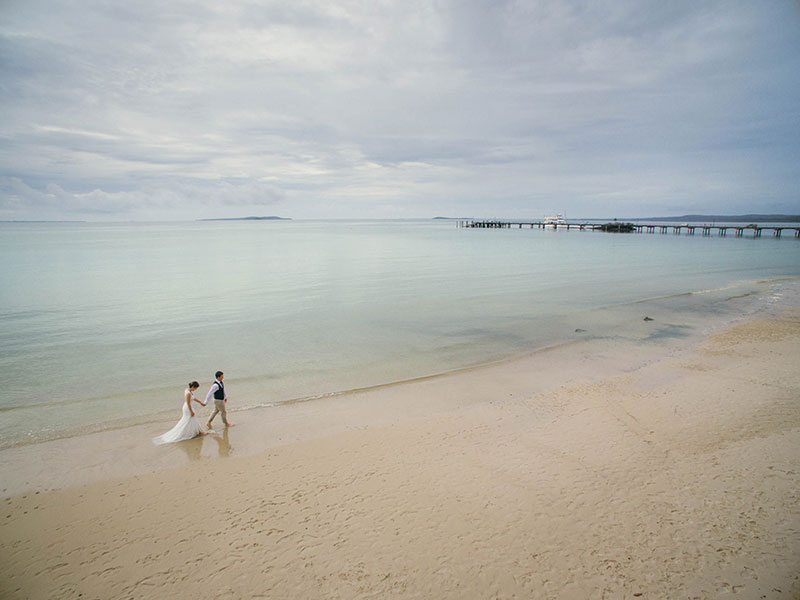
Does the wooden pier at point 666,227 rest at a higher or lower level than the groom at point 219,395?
higher

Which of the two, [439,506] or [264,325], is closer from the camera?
[439,506]

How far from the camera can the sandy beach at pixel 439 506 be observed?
579 cm

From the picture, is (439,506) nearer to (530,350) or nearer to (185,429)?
(185,429)

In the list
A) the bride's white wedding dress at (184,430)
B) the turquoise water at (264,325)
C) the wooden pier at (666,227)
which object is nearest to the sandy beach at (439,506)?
the bride's white wedding dress at (184,430)

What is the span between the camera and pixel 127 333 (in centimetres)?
2128

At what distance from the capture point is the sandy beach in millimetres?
5789

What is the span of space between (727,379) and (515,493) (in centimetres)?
998

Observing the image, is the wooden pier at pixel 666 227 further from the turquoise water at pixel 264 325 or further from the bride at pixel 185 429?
the bride at pixel 185 429

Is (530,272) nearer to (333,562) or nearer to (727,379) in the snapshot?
(727,379)

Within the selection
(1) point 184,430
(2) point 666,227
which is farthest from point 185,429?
(2) point 666,227

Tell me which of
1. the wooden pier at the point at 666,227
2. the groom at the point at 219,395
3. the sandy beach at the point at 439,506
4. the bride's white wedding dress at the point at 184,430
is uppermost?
the wooden pier at the point at 666,227

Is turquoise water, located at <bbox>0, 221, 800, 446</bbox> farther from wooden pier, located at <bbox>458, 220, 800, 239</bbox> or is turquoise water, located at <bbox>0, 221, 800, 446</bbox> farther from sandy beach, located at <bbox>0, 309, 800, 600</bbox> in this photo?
wooden pier, located at <bbox>458, 220, 800, 239</bbox>

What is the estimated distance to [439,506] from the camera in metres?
7.27

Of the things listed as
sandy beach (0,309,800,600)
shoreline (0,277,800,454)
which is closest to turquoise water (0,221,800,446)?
shoreline (0,277,800,454)
